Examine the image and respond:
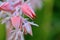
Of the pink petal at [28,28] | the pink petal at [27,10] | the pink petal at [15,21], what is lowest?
the pink petal at [28,28]

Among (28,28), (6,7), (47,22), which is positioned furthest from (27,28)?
(47,22)

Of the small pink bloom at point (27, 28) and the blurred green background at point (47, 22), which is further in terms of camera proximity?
the blurred green background at point (47, 22)

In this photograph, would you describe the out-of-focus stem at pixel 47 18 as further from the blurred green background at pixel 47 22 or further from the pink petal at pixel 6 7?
the pink petal at pixel 6 7

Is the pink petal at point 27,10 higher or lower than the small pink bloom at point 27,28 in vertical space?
higher

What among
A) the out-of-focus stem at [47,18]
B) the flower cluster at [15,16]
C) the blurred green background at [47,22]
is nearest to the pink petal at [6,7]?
the flower cluster at [15,16]

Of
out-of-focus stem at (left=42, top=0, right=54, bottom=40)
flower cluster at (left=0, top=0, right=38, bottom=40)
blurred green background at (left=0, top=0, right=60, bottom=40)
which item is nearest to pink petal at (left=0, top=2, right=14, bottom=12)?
flower cluster at (left=0, top=0, right=38, bottom=40)

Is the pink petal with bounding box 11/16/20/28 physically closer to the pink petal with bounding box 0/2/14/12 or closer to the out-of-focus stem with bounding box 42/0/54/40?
the pink petal with bounding box 0/2/14/12
